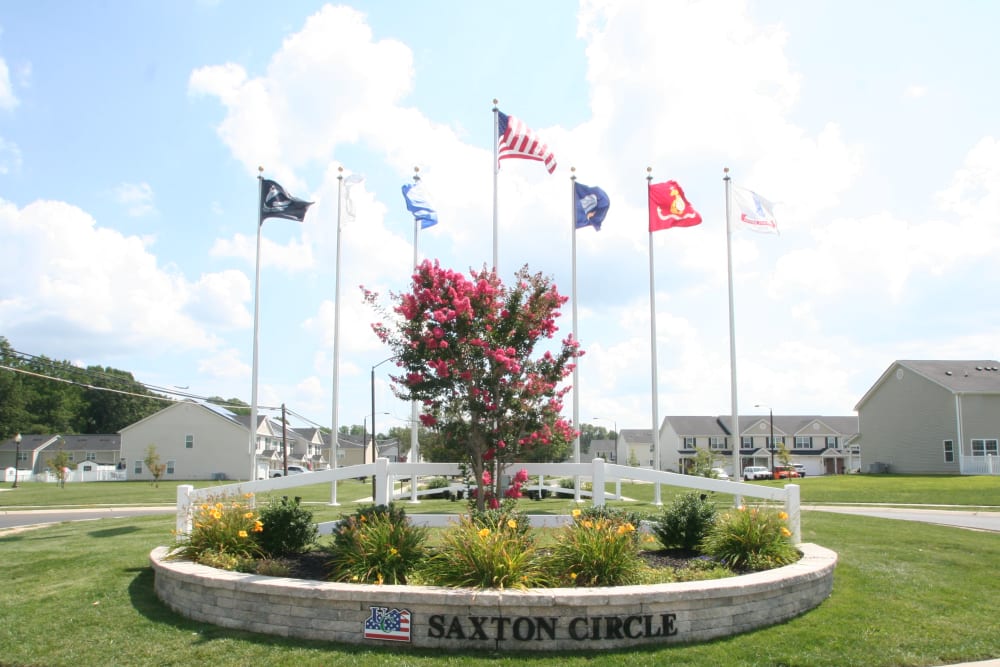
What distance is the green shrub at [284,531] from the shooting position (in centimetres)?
958

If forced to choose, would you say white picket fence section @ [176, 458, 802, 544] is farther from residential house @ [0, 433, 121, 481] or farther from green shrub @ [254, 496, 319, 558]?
residential house @ [0, 433, 121, 481]

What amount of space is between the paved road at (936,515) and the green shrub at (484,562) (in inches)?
557

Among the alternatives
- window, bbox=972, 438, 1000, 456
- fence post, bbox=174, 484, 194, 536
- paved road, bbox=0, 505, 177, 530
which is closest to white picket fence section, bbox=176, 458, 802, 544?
fence post, bbox=174, 484, 194, 536

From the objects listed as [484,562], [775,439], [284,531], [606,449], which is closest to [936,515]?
[484,562]

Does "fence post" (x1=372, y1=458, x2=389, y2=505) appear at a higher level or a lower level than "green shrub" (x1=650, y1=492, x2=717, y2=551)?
higher

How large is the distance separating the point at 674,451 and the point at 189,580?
79.3 m

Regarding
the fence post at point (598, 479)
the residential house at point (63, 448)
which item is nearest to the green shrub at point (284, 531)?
the fence post at point (598, 479)

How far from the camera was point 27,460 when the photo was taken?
77.5m

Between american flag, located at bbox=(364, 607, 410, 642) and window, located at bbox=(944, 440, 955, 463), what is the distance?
4608 centimetres

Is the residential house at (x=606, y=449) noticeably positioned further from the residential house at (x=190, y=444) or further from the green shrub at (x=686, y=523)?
the green shrub at (x=686, y=523)

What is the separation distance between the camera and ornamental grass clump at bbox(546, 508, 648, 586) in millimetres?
7648

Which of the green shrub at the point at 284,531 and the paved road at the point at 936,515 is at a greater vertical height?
the green shrub at the point at 284,531

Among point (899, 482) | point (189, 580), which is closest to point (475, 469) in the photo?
point (189, 580)

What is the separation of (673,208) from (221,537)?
1546cm
